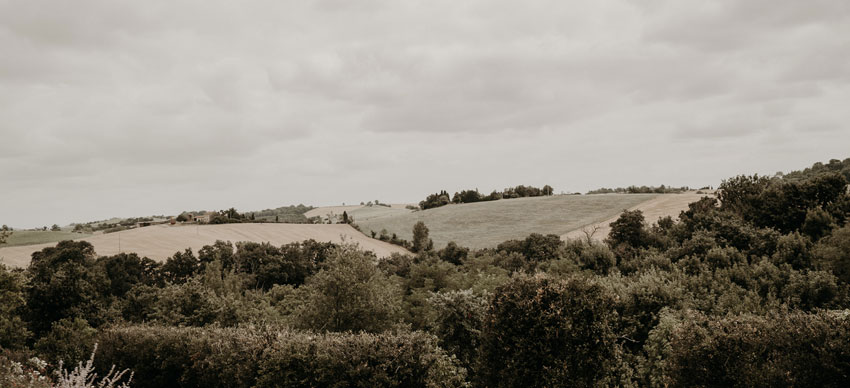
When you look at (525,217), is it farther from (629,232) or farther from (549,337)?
(549,337)

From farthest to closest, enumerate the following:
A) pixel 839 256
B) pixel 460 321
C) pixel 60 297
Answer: pixel 60 297, pixel 839 256, pixel 460 321

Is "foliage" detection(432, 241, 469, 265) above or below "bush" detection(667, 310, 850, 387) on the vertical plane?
below

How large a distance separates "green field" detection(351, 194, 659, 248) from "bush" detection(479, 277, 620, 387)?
1841 inches

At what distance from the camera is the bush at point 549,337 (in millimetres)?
13656

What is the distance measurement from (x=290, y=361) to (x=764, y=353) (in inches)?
527

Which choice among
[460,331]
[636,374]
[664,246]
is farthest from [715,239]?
[460,331]

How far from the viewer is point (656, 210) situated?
67.3 metres

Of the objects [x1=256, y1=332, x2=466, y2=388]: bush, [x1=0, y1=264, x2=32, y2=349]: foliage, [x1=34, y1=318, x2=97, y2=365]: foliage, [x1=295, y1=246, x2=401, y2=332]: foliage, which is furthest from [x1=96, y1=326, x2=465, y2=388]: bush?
[x1=0, y1=264, x2=32, y2=349]: foliage

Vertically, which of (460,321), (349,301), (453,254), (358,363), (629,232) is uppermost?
(629,232)

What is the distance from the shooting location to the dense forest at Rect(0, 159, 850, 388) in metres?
12.8

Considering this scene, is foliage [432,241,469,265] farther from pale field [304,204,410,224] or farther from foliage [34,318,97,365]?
pale field [304,204,410,224]

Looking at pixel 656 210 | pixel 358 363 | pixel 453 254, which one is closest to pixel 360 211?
pixel 453 254

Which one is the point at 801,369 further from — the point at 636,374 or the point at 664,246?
the point at 664,246

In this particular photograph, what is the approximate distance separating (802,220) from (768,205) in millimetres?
2403
